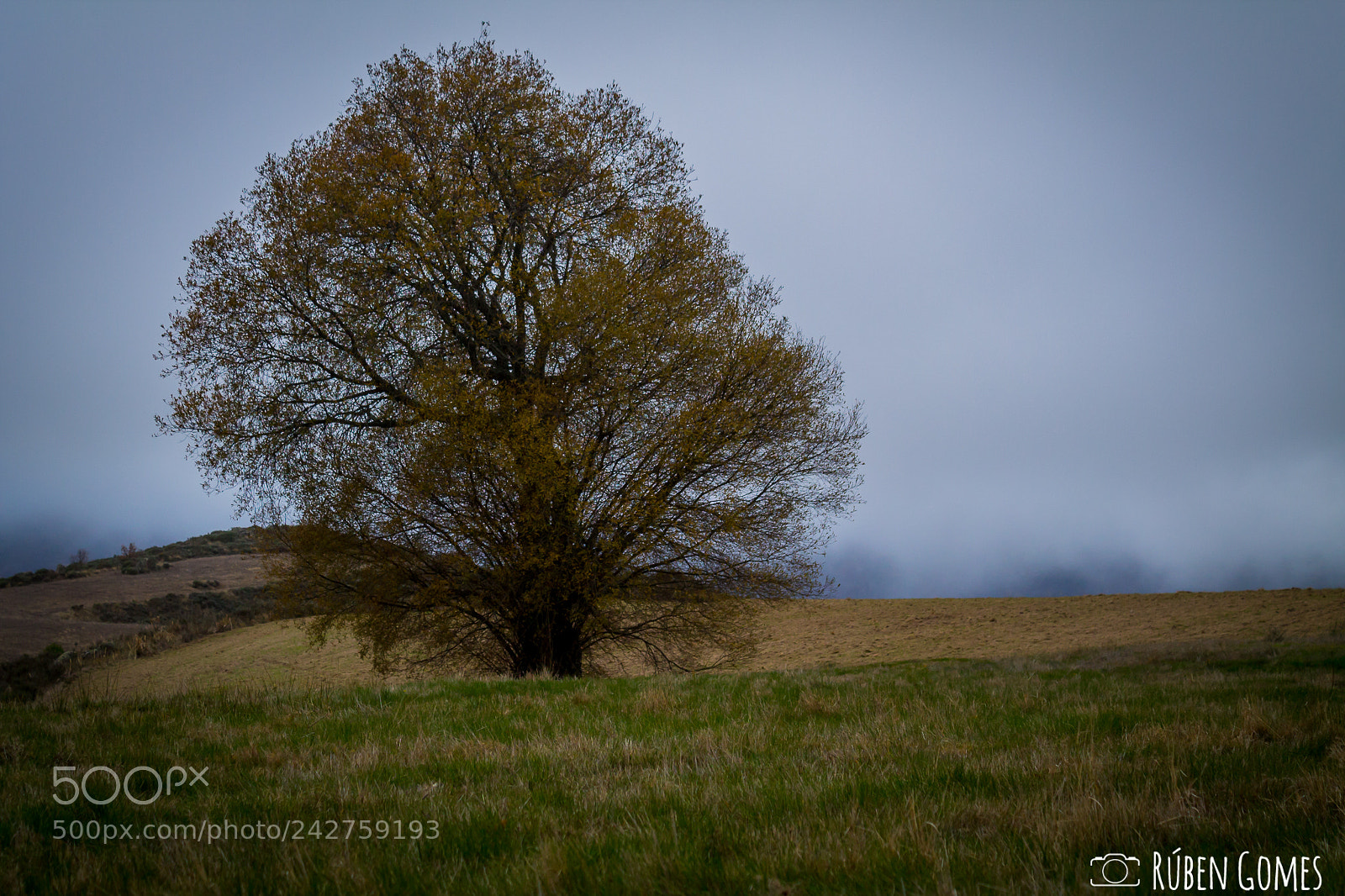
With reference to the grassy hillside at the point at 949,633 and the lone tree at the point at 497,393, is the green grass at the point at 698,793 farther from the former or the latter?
the grassy hillside at the point at 949,633

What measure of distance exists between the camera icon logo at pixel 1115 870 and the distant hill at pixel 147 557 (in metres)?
33.5

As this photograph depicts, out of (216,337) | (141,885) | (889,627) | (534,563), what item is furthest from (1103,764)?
(889,627)

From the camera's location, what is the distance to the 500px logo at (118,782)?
12.6 feet

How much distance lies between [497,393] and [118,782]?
1115 centimetres

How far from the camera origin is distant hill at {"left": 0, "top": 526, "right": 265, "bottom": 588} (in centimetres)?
3628

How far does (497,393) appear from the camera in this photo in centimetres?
1487

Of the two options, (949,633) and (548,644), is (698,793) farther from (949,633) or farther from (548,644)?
(949,633)

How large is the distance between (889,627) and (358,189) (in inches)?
1189

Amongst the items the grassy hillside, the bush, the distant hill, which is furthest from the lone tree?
the distant hill

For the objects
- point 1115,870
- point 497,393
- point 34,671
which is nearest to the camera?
point 1115,870

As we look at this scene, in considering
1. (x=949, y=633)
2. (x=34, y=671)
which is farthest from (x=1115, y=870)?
(x=949, y=633)

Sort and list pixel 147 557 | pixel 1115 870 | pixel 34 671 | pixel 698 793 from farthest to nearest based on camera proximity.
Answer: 1. pixel 147 557
2. pixel 34 671
3. pixel 698 793
4. pixel 1115 870

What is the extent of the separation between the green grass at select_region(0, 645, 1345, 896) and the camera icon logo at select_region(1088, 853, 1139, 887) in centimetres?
5

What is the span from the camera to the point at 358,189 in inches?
617
